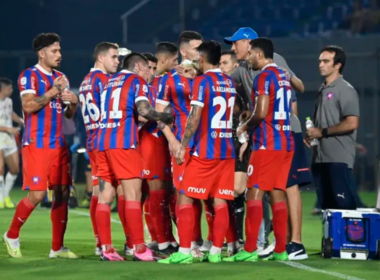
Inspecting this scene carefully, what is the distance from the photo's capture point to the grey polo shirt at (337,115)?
8.73 metres

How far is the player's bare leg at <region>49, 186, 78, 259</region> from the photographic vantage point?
8273mm

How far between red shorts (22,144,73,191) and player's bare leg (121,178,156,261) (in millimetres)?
734

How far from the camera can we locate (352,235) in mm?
8352

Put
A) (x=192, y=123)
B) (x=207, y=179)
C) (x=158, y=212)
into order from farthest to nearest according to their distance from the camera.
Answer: (x=158, y=212)
(x=207, y=179)
(x=192, y=123)

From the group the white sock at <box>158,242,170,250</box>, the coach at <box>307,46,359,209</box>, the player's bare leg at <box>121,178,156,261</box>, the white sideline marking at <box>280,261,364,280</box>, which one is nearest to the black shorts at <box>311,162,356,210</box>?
the coach at <box>307,46,359,209</box>

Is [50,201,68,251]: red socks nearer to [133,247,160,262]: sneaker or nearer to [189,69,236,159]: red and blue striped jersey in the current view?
[133,247,160,262]: sneaker

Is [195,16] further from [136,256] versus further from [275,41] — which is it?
[136,256]

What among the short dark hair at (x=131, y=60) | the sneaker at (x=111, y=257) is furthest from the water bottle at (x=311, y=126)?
the sneaker at (x=111, y=257)

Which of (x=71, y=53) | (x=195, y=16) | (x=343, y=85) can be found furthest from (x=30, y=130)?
(x=195, y=16)

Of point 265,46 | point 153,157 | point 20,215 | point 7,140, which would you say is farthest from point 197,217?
point 7,140

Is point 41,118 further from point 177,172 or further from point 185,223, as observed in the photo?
point 185,223

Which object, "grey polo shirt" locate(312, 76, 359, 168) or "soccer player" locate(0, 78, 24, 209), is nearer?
"grey polo shirt" locate(312, 76, 359, 168)

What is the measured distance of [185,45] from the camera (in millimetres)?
8984

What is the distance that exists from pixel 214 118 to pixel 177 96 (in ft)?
2.42
